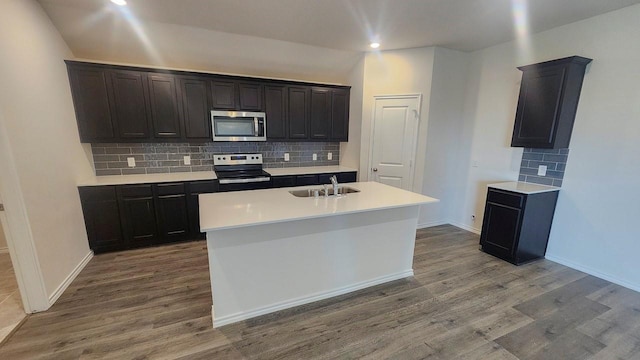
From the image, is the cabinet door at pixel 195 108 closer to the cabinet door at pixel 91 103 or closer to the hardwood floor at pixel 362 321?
the cabinet door at pixel 91 103

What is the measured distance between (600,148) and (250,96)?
4354 mm

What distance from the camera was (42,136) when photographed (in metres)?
2.43

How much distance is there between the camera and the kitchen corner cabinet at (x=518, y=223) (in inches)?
119

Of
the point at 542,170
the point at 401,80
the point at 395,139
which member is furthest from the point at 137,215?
the point at 542,170

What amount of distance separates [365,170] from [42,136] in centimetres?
393

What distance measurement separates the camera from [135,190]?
10.6 feet

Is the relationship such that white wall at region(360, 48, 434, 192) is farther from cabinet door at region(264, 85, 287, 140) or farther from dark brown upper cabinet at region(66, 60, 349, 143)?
cabinet door at region(264, 85, 287, 140)

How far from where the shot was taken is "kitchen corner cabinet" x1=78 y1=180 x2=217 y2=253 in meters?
3.11

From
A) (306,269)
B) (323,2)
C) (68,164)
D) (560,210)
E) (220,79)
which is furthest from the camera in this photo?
(220,79)

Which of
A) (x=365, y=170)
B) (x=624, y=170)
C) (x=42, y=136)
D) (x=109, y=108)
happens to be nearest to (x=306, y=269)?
(x=365, y=170)

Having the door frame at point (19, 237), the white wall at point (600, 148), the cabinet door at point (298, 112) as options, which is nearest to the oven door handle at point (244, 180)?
the cabinet door at point (298, 112)

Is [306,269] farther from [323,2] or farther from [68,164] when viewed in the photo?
[68,164]

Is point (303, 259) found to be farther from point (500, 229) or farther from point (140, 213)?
point (500, 229)

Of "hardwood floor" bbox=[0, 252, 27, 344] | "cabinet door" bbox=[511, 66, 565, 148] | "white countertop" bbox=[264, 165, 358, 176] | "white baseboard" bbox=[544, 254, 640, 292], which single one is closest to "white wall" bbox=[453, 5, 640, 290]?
"white baseboard" bbox=[544, 254, 640, 292]
